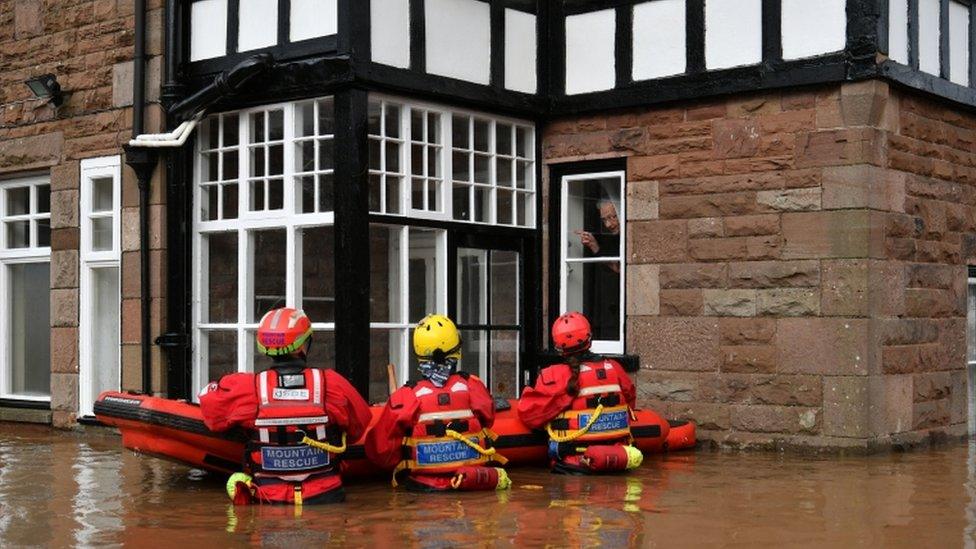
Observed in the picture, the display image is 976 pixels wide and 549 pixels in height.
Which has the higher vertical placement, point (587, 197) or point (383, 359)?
point (587, 197)

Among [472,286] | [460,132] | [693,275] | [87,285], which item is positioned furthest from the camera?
[87,285]

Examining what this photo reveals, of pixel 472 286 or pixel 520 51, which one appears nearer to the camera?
pixel 472 286

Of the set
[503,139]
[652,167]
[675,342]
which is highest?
[503,139]

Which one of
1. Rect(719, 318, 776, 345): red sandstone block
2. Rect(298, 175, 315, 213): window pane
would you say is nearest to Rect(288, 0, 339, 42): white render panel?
Rect(298, 175, 315, 213): window pane

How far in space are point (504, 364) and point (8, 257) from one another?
556cm

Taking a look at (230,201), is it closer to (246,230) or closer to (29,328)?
(246,230)

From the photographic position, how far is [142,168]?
40.4 ft

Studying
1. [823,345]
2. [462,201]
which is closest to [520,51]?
[462,201]

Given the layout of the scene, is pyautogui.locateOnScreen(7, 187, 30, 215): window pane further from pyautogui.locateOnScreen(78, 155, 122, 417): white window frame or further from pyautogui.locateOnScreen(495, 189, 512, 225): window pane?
pyautogui.locateOnScreen(495, 189, 512, 225): window pane

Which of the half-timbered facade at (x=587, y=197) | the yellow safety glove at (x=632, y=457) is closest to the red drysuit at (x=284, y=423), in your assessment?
the yellow safety glove at (x=632, y=457)

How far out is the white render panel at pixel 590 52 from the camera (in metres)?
12.4

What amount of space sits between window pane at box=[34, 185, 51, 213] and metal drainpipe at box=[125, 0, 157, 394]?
198cm

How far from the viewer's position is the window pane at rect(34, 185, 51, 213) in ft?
46.0

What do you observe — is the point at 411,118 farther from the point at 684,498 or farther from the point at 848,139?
the point at 684,498
